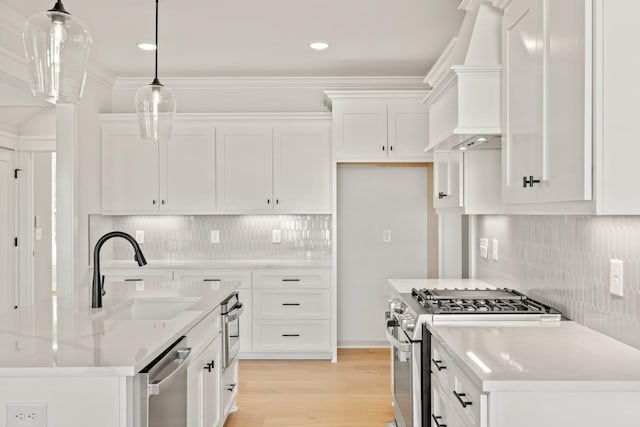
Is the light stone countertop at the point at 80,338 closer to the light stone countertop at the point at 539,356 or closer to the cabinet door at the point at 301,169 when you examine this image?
the light stone countertop at the point at 539,356

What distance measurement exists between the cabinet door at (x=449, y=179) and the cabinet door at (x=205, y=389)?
1644 millimetres

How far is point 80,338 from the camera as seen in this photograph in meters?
2.07

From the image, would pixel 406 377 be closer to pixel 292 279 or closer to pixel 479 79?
pixel 479 79

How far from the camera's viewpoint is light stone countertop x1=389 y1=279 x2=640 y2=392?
165cm

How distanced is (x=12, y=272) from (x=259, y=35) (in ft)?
13.3

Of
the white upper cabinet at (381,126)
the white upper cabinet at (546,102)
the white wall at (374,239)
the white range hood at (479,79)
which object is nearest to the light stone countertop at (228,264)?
the white wall at (374,239)

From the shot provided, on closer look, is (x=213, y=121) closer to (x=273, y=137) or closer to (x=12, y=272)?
(x=273, y=137)

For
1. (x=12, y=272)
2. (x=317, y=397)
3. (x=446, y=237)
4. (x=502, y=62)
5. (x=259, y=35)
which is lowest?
(x=317, y=397)

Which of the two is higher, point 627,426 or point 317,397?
point 627,426

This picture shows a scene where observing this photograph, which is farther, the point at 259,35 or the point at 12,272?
the point at 12,272

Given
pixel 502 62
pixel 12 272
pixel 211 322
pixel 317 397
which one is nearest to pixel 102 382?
pixel 211 322

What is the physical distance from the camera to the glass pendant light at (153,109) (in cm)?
310

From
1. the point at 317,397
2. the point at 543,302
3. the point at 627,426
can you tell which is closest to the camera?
the point at 627,426

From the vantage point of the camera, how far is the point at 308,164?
543cm
